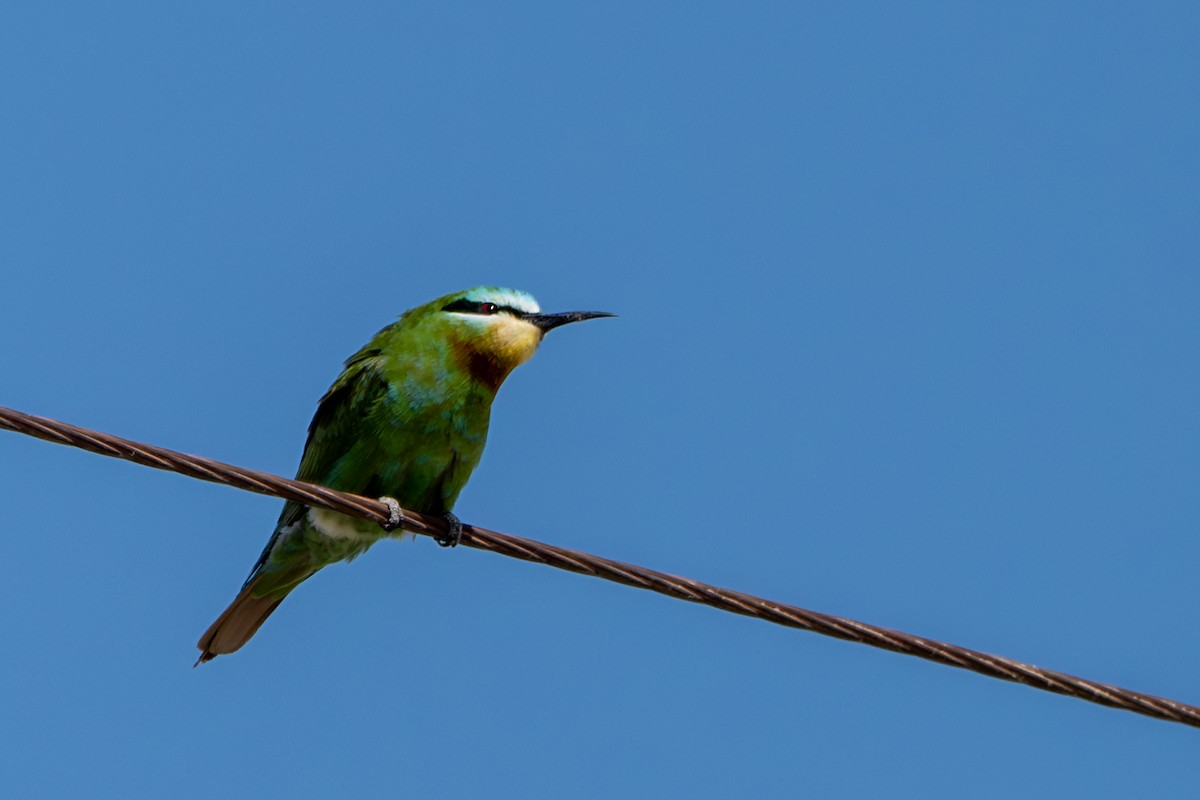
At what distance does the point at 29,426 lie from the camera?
312cm

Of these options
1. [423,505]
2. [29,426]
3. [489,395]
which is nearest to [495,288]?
[489,395]

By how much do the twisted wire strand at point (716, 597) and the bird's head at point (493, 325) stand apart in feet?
6.50

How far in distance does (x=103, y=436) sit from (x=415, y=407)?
2.15 m

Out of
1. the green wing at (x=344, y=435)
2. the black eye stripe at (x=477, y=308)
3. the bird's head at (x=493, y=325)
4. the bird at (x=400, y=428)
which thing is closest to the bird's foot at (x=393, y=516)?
the bird at (x=400, y=428)

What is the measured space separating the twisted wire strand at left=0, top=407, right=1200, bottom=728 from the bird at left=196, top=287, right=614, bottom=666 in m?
1.69

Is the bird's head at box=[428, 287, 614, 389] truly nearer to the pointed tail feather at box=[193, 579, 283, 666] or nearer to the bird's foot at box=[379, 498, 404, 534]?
the bird's foot at box=[379, 498, 404, 534]

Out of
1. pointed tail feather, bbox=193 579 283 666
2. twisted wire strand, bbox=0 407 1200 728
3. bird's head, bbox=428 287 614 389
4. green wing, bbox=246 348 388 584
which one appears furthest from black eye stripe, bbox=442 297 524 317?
twisted wire strand, bbox=0 407 1200 728

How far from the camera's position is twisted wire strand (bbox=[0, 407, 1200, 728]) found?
318 centimetres

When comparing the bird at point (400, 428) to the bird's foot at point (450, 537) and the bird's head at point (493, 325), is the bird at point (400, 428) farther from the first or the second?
the bird's foot at point (450, 537)

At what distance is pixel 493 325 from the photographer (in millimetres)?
5531

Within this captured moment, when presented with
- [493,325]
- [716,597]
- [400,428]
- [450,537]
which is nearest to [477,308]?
[493,325]

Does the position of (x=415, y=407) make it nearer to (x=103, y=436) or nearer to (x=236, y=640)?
(x=236, y=640)

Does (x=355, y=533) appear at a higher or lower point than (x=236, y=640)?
higher

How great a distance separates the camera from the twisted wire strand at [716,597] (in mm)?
3180
